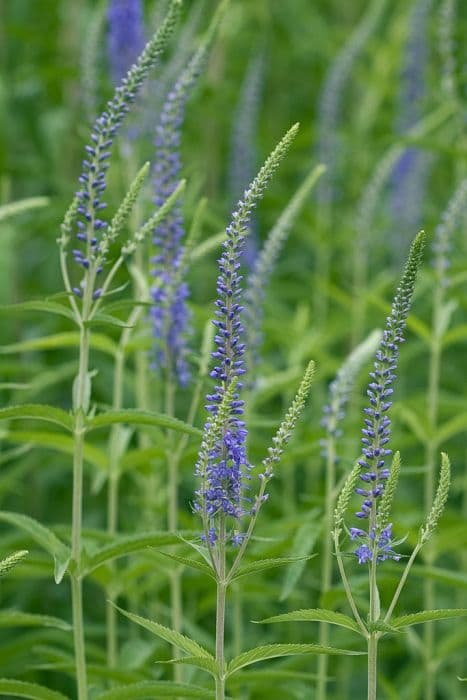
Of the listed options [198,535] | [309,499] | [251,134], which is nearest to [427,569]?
[309,499]

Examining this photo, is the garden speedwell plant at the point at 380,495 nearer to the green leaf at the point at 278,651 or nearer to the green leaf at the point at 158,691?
the green leaf at the point at 278,651

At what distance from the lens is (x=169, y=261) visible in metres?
4.69

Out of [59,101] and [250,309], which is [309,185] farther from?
[59,101]

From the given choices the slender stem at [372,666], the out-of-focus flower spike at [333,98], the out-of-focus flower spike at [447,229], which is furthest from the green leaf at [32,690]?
the out-of-focus flower spike at [333,98]

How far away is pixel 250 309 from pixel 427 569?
4.89 ft

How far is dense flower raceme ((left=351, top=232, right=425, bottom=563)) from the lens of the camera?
2.79m

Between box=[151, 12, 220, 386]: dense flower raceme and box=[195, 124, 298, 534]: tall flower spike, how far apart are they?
63.6 inches

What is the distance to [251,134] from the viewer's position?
297 inches

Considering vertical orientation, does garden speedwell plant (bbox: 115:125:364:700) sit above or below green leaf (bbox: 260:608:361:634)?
above

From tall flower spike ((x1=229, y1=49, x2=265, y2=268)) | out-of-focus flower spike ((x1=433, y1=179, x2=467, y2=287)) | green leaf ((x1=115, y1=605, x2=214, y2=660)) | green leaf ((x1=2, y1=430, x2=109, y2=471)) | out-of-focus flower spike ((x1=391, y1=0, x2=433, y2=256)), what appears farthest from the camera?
out-of-focus flower spike ((x1=391, y1=0, x2=433, y2=256))

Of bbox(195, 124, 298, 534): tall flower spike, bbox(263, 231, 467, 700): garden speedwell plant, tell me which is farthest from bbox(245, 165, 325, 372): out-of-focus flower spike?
bbox(263, 231, 467, 700): garden speedwell plant

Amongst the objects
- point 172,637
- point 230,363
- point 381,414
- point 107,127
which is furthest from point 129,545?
point 107,127

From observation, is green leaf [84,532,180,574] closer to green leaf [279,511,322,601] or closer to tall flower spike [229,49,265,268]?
green leaf [279,511,322,601]

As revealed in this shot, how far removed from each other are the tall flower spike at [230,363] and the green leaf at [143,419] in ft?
0.67
